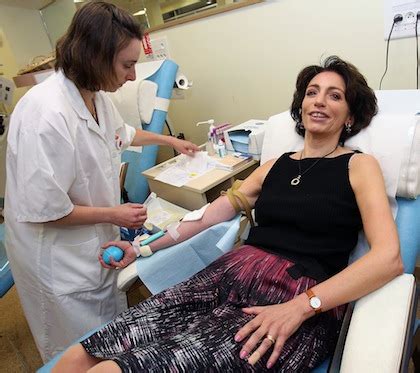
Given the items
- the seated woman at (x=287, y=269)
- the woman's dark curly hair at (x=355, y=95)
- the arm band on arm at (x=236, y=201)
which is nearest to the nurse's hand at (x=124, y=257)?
the seated woman at (x=287, y=269)

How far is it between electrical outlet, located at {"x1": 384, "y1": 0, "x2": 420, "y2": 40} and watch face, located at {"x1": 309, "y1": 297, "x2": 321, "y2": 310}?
1186 millimetres

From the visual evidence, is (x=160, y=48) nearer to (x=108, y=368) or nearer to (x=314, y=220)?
(x=314, y=220)

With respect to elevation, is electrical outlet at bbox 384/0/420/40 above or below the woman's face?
above

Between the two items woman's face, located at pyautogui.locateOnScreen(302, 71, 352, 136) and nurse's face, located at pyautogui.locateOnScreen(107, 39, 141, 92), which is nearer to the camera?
nurse's face, located at pyautogui.locateOnScreen(107, 39, 141, 92)

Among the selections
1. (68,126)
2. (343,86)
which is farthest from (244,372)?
(343,86)

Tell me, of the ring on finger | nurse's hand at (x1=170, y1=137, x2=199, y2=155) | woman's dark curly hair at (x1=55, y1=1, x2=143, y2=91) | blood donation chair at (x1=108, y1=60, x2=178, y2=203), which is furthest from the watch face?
blood donation chair at (x1=108, y1=60, x2=178, y2=203)

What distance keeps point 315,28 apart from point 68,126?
1.25 metres

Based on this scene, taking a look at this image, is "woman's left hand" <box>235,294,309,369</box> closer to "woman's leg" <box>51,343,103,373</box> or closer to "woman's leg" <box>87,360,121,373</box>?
"woman's leg" <box>87,360,121,373</box>

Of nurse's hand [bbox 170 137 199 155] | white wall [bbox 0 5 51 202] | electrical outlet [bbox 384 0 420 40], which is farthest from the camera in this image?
white wall [bbox 0 5 51 202]

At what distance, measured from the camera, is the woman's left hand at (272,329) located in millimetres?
817

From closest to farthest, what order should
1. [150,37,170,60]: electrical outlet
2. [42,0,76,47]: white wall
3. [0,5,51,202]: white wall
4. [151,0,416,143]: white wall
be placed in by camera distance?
[151,0,416,143]: white wall < [150,37,170,60]: electrical outlet < [42,0,76,47]: white wall < [0,5,51,202]: white wall

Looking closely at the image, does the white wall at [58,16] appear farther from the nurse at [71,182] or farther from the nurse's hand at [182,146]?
the nurse at [71,182]

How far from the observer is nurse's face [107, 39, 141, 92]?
42.9 inches

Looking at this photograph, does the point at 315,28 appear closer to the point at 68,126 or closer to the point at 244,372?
the point at 68,126
